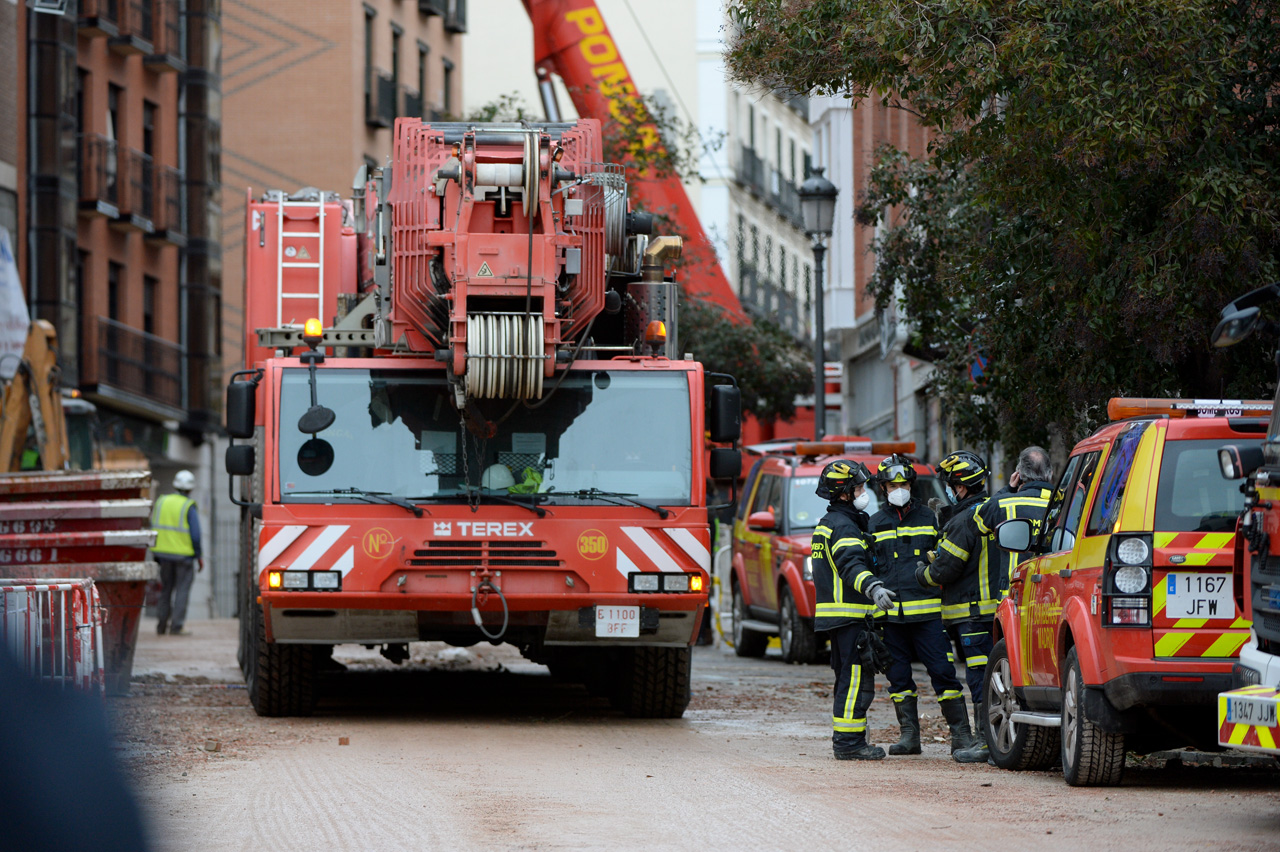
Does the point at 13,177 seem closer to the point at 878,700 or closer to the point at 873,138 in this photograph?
the point at 873,138

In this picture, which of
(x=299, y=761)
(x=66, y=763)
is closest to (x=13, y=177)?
(x=299, y=761)

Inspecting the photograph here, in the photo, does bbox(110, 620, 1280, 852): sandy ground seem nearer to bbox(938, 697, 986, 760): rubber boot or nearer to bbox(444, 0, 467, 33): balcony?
bbox(938, 697, 986, 760): rubber boot

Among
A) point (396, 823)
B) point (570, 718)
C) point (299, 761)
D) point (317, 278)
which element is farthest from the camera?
point (317, 278)

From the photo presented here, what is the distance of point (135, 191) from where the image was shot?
4034 cm

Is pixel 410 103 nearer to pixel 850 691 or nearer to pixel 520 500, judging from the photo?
pixel 520 500

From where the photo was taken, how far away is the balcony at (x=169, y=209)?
4156 centimetres

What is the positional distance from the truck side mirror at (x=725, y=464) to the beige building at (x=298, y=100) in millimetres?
33925

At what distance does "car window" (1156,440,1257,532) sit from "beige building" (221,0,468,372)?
3859 centimetres

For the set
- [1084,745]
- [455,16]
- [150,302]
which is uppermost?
[455,16]

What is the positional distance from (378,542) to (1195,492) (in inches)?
211

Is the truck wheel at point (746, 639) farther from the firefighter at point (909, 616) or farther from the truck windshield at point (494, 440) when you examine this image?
the firefighter at point (909, 616)

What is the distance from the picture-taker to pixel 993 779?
33.0ft

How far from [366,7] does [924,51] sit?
36112mm

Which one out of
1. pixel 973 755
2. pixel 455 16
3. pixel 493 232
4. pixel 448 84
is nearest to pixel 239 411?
pixel 493 232
